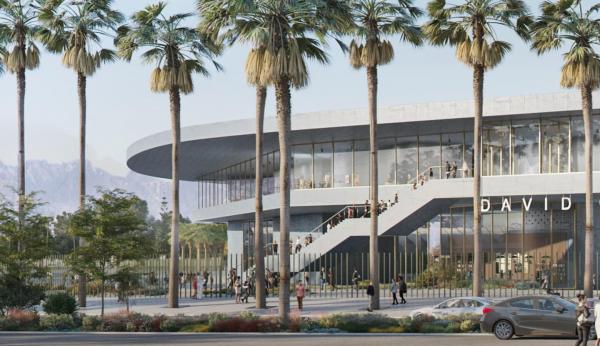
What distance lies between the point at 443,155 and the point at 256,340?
38.4 metres

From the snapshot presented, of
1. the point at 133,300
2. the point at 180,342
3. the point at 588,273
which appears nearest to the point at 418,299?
the point at 588,273

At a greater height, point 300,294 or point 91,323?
point 300,294

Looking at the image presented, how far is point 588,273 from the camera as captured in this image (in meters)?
Answer: 43.4

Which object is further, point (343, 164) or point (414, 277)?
point (343, 164)

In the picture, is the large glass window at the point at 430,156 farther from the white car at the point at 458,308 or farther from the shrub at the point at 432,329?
the shrub at the point at 432,329

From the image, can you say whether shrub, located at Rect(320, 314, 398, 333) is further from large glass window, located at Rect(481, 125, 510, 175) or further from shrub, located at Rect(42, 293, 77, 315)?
large glass window, located at Rect(481, 125, 510, 175)

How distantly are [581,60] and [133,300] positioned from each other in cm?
2569

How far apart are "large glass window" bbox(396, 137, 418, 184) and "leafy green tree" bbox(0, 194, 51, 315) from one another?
3135cm

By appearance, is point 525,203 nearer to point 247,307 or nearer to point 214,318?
point 247,307

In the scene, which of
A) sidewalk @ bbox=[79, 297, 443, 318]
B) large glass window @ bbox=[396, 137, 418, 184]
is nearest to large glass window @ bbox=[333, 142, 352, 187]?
large glass window @ bbox=[396, 137, 418, 184]

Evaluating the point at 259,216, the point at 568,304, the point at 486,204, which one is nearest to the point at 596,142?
the point at 486,204

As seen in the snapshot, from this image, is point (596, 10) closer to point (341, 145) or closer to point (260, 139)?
point (260, 139)

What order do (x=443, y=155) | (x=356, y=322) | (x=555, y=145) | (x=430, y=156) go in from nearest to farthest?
1. (x=356, y=322)
2. (x=555, y=145)
3. (x=443, y=155)
4. (x=430, y=156)

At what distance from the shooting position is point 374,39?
4353 centimetres
